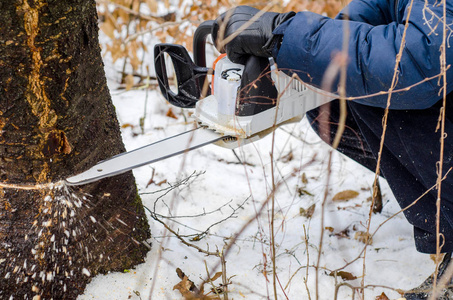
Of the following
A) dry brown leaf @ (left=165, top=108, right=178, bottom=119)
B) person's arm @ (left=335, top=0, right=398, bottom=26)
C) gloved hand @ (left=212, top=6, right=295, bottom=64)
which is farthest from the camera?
dry brown leaf @ (left=165, top=108, right=178, bottom=119)

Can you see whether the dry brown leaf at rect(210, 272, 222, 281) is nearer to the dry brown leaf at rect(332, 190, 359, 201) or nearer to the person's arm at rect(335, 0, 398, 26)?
the dry brown leaf at rect(332, 190, 359, 201)

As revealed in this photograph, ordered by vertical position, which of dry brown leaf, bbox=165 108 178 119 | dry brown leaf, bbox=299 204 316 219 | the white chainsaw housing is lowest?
dry brown leaf, bbox=165 108 178 119

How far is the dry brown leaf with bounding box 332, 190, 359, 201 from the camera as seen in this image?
2145mm

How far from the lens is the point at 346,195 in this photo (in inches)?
84.7

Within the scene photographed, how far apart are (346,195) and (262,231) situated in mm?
598

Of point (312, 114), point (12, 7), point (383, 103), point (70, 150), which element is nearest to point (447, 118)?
point (383, 103)

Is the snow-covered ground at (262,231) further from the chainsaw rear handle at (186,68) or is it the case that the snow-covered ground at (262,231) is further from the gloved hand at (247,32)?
the gloved hand at (247,32)

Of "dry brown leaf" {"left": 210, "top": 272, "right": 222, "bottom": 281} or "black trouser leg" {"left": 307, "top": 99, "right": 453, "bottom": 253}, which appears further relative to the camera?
"dry brown leaf" {"left": 210, "top": 272, "right": 222, "bottom": 281}

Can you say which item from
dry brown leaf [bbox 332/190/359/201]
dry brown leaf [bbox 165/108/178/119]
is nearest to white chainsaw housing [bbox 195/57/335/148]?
dry brown leaf [bbox 332/190/359/201]

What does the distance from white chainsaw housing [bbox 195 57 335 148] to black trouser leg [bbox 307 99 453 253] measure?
0.11 meters

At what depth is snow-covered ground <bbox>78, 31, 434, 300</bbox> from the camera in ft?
5.11

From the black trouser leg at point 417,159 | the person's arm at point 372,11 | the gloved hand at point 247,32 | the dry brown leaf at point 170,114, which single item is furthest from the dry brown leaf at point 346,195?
the dry brown leaf at point 170,114

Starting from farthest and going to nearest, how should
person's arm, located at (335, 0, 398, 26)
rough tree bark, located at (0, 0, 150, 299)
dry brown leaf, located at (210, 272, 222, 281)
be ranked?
person's arm, located at (335, 0, 398, 26) → dry brown leaf, located at (210, 272, 222, 281) → rough tree bark, located at (0, 0, 150, 299)

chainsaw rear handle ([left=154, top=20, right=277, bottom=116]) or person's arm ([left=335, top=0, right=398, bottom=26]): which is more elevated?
person's arm ([left=335, top=0, right=398, bottom=26])
